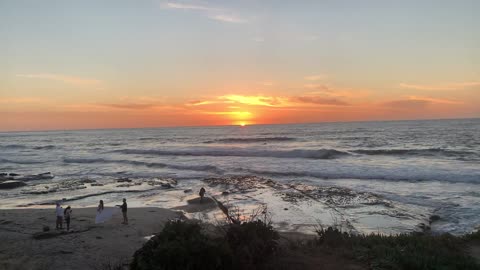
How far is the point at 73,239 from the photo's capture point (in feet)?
41.6

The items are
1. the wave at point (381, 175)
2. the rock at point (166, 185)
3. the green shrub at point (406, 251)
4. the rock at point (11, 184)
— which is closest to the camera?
the green shrub at point (406, 251)

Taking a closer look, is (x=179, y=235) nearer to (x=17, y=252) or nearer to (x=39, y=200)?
(x=17, y=252)

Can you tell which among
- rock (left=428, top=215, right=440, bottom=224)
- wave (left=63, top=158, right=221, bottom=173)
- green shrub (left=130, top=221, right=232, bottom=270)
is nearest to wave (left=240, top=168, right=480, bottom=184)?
wave (left=63, top=158, right=221, bottom=173)

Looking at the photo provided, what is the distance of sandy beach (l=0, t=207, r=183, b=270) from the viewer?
10398 millimetres

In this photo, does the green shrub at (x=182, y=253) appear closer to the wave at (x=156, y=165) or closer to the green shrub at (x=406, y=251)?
the green shrub at (x=406, y=251)

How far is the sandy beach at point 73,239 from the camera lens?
34.1 ft

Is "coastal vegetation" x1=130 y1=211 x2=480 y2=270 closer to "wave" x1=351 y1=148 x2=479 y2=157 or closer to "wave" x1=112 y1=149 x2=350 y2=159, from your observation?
"wave" x1=351 y1=148 x2=479 y2=157

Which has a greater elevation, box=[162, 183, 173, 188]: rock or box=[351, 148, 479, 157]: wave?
box=[351, 148, 479, 157]: wave

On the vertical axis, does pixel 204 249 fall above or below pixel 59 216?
above

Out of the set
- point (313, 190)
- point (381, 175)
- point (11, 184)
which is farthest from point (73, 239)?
point (381, 175)

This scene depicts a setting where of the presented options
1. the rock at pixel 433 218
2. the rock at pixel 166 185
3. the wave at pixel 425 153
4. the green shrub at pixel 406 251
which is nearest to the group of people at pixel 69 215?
the green shrub at pixel 406 251

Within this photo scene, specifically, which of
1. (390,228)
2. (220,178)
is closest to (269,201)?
(390,228)

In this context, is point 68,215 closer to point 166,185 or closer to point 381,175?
point 166,185

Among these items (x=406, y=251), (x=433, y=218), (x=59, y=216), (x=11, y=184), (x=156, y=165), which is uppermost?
(x=406, y=251)
